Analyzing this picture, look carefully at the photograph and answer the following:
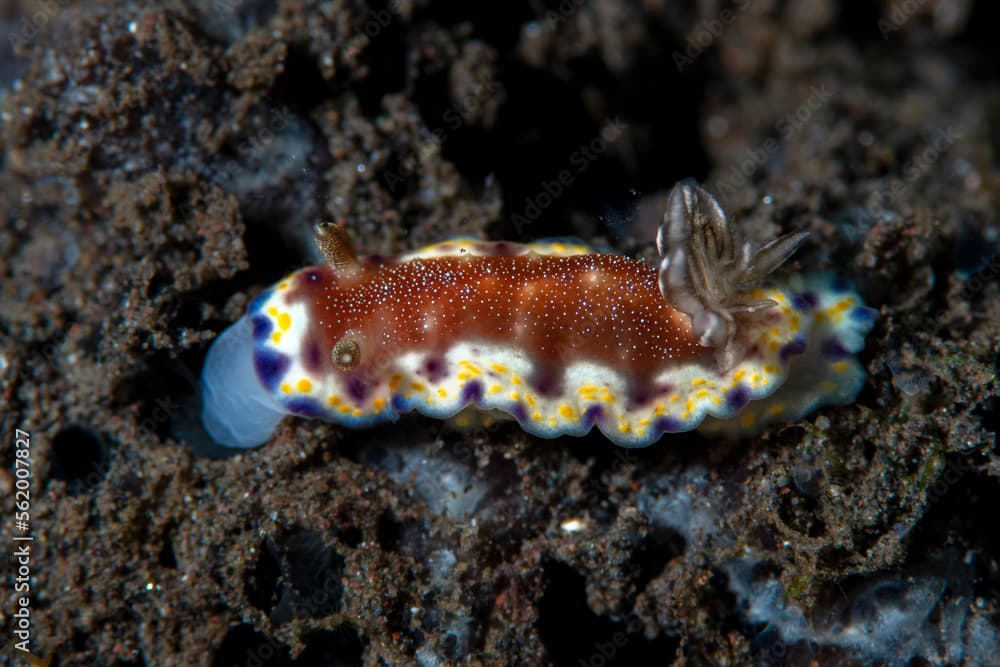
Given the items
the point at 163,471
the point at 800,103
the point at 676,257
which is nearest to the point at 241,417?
the point at 163,471

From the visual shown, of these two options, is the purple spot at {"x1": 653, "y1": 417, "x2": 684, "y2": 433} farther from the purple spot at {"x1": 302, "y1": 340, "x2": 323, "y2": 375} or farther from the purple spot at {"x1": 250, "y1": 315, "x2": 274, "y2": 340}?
the purple spot at {"x1": 250, "y1": 315, "x2": 274, "y2": 340}

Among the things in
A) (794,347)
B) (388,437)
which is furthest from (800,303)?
(388,437)

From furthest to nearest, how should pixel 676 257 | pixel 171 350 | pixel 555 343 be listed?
pixel 171 350, pixel 555 343, pixel 676 257

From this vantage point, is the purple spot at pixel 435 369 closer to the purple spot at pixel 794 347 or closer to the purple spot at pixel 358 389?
the purple spot at pixel 358 389

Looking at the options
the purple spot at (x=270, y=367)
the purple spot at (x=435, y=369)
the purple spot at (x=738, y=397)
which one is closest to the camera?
the purple spot at (x=738, y=397)

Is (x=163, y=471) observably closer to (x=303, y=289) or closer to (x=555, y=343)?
(x=303, y=289)

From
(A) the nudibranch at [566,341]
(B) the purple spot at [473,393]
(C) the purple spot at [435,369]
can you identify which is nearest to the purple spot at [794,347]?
(A) the nudibranch at [566,341]
